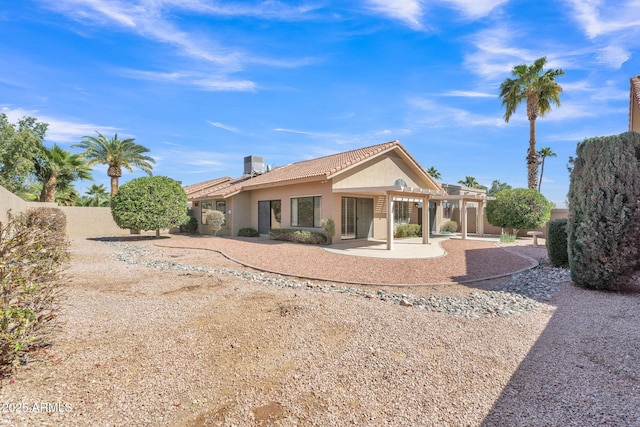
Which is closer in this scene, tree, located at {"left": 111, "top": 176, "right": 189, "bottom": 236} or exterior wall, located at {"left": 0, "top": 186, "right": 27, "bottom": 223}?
exterior wall, located at {"left": 0, "top": 186, "right": 27, "bottom": 223}

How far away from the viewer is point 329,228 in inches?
656

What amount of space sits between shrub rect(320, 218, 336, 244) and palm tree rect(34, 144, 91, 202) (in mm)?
22482

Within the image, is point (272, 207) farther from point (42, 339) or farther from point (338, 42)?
point (42, 339)

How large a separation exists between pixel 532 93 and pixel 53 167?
125 feet

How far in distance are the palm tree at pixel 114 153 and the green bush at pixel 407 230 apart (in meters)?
22.1

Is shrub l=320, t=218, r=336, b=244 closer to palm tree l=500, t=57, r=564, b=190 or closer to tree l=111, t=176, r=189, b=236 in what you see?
tree l=111, t=176, r=189, b=236

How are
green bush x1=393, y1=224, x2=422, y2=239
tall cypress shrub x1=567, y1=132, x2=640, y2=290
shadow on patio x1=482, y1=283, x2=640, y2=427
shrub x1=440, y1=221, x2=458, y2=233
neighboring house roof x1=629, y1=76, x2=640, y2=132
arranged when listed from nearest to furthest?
shadow on patio x1=482, y1=283, x2=640, y2=427 < tall cypress shrub x1=567, y1=132, x2=640, y2=290 < neighboring house roof x1=629, y1=76, x2=640, y2=132 < green bush x1=393, y1=224, x2=422, y2=239 < shrub x1=440, y1=221, x2=458, y2=233

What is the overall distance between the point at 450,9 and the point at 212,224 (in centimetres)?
1731

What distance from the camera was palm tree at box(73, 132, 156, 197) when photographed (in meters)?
25.7

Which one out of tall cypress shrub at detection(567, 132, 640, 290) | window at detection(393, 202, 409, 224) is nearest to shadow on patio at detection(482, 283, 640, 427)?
tall cypress shrub at detection(567, 132, 640, 290)

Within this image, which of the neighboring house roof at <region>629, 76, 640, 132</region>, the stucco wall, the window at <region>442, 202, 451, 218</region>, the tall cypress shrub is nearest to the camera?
the tall cypress shrub

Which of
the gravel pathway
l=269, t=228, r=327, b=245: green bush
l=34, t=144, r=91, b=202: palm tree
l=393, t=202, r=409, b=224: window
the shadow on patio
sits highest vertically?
l=34, t=144, r=91, b=202: palm tree

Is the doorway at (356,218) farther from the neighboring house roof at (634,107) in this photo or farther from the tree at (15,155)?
the tree at (15,155)

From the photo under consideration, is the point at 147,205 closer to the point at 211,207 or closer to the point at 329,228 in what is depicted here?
the point at 211,207
